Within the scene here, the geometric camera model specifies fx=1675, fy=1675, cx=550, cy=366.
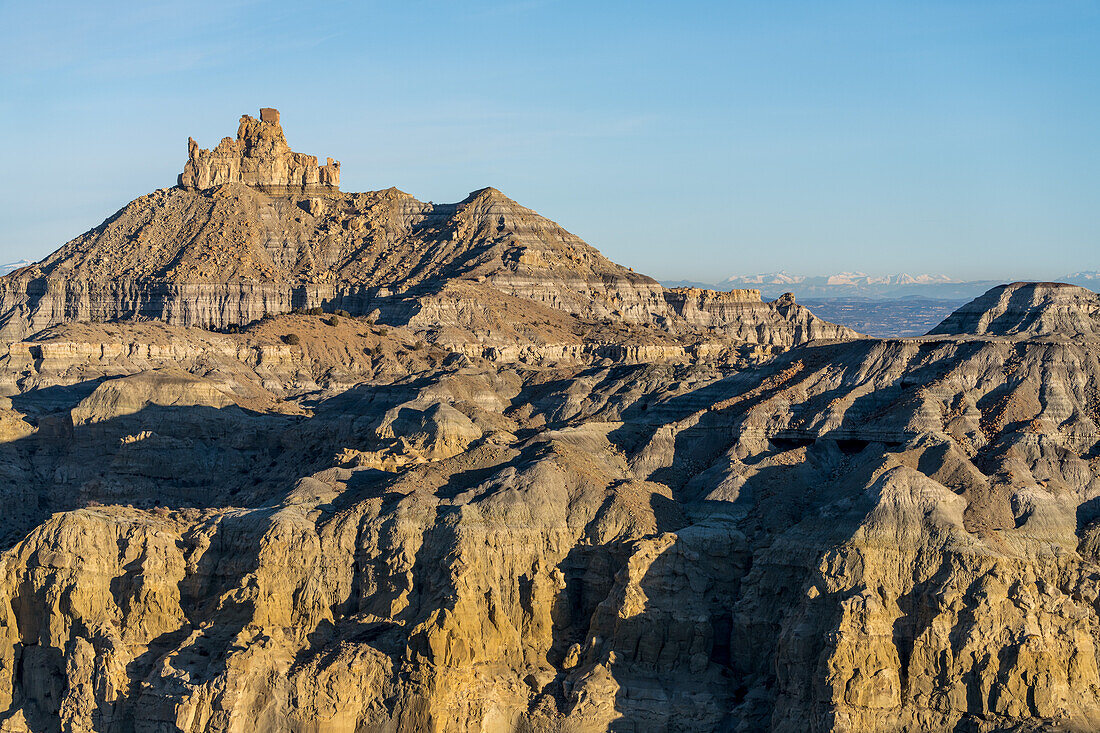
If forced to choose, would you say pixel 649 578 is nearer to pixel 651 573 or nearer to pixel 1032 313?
pixel 651 573

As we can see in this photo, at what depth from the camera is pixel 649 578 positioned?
66.3 m

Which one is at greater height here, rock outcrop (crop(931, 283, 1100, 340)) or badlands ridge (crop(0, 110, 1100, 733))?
rock outcrop (crop(931, 283, 1100, 340))

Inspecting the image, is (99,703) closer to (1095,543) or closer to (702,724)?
(702,724)

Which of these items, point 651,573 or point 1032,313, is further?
point 1032,313

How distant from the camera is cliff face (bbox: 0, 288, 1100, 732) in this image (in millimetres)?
60094

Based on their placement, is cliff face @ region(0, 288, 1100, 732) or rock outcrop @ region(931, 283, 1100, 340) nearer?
cliff face @ region(0, 288, 1100, 732)

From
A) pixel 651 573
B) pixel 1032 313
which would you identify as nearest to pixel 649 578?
pixel 651 573

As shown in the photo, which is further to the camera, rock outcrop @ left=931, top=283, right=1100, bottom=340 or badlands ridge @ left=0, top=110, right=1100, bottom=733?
rock outcrop @ left=931, top=283, right=1100, bottom=340

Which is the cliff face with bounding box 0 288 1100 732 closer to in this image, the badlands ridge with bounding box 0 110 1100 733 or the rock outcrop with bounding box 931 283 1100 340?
the badlands ridge with bounding box 0 110 1100 733

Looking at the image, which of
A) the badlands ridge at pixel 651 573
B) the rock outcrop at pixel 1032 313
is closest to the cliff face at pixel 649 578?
the badlands ridge at pixel 651 573

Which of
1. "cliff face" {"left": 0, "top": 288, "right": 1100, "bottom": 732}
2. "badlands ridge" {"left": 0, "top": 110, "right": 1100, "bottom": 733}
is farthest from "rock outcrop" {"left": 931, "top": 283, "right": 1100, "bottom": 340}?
"cliff face" {"left": 0, "top": 288, "right": 1100, "bottom": 732}

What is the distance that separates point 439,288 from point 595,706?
126472 mm

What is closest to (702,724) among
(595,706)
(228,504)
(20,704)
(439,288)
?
(595,706)

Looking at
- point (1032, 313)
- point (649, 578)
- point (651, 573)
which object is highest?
point (1032, 313)
